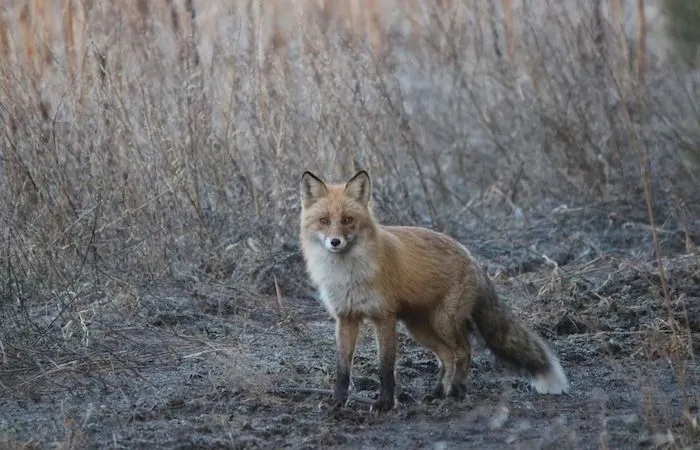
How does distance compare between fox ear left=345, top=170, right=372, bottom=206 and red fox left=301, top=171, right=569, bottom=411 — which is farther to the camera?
fox ear left=345, top=170, right=372, bottom=206

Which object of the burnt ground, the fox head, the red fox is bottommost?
the burnt ground

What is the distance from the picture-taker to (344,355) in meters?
6.41

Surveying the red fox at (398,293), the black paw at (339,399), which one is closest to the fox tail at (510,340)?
the red fox at (398,293)

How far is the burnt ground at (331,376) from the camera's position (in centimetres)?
558

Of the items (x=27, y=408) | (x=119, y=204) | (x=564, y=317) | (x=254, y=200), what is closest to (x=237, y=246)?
(x=254, y=200)

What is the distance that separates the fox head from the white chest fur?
0.25 ft

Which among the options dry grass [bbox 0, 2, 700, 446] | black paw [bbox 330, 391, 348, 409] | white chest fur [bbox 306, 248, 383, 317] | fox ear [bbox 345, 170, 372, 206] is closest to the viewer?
black paw [bbox 330, 391, 348, 409]

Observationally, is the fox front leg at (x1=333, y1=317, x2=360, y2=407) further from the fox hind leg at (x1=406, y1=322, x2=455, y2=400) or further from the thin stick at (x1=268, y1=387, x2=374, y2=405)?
the fox hind leg at (x1=406, y1=322, x2=455, y2=400)

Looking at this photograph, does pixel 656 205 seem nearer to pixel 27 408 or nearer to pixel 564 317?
pixel 564 317

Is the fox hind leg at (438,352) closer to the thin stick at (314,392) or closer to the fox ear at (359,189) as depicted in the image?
the thin stick at (314,392)

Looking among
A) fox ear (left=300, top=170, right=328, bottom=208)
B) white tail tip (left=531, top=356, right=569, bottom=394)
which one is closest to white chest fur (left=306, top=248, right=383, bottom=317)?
fox ear (left=300, top=170, right=328, bottom=208)

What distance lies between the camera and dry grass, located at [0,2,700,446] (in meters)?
8.01

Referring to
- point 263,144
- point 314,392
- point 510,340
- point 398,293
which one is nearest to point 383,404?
point 314,392

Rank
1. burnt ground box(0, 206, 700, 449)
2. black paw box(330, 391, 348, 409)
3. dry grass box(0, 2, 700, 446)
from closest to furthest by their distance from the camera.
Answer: burnt ground box(0, 206, 700, 449), black paw box(330, 391, 348, 409), dry grass box(0, 2, 700, 446)
